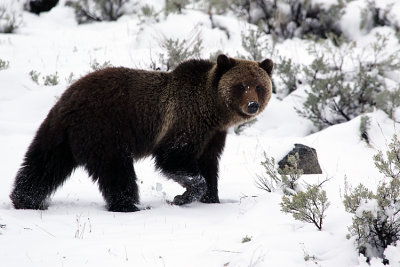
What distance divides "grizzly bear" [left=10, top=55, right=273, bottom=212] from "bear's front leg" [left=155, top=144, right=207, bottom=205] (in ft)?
0.04

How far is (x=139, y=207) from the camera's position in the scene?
18.6 feet

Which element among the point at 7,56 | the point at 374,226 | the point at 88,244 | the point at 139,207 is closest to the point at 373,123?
the point at 139,207

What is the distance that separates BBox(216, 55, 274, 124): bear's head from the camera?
5.82m

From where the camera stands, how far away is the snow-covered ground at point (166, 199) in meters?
3.48

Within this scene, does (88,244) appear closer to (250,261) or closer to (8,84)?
(250,261)

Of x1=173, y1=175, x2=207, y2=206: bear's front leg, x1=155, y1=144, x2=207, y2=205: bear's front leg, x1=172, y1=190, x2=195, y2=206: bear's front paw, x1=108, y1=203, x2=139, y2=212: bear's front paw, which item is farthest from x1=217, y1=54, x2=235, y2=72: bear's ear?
x1=108, y1=203, x2=139, y2=212: bear's front paw

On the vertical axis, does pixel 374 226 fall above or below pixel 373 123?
above

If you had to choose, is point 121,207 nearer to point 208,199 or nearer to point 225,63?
point 208,199

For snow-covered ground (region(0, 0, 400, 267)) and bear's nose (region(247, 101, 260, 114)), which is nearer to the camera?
snow-covered ground (region(0, 0, 400, 267))

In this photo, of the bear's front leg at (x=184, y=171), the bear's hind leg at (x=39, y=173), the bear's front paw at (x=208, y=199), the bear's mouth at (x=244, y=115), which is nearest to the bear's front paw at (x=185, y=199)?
the bear's front leg at (x=184, y=171)

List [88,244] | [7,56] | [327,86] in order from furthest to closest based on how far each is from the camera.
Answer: [7,56], [327,86], [88,244]

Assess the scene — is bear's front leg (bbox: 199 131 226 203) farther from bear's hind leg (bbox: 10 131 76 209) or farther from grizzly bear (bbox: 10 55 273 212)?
bear's hind leg (bbox: 10 131 76 209)

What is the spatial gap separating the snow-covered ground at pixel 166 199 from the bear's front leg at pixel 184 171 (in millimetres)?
165

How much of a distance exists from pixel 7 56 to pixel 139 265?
9851mm
